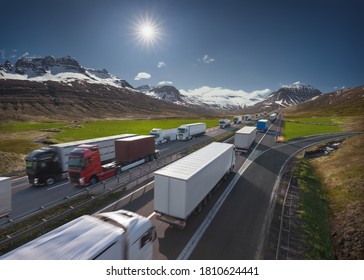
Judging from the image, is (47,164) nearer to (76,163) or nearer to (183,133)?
(76,163)

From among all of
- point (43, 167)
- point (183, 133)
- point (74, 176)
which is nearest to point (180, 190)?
point (74, 176)

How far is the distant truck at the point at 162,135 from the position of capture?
150 ft

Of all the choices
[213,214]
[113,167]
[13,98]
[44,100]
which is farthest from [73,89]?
[213,214]

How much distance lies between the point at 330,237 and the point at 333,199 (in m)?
6.72

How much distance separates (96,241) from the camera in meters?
6.79

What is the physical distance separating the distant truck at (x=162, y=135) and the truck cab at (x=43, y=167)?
24.1 m

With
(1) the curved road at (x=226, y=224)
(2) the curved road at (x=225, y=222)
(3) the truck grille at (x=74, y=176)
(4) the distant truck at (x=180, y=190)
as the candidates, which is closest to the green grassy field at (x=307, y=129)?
(2) the curved road at (x=225, y=222)

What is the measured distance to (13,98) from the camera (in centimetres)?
14275

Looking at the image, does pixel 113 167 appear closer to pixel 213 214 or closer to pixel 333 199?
pixel 213 214

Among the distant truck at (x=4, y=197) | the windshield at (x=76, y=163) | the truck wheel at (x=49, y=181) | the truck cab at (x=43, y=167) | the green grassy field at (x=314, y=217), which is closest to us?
the green grassy field at (x=314, y=217)

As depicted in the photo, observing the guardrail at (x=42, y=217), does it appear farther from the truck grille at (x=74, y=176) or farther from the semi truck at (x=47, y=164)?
the semi truck at (x=47, y=164)

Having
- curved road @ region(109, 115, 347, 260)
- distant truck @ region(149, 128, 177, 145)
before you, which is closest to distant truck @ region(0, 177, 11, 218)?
curved road @ region(109, 115, 347, 260)

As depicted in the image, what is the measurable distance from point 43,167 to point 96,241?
18.8 metres

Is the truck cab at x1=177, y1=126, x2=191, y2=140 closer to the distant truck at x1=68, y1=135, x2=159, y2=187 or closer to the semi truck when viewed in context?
the distant truck at x1=68, y1=135, x2=159, y2=187
